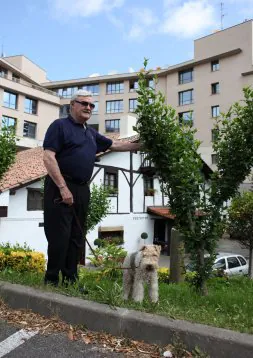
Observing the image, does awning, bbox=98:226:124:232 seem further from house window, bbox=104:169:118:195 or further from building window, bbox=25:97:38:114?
building window, bbox=25:97:38:114

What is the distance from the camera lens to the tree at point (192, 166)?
4.43 metres

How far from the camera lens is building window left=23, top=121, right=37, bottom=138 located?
45.0 m

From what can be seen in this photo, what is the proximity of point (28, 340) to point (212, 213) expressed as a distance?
2.67 metres

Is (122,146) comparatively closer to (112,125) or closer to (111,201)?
(111,201)

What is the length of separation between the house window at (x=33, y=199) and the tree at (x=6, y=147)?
735 cm

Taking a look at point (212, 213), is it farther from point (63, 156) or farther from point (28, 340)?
point (28, 340)

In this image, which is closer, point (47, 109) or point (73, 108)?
point (73, 108)

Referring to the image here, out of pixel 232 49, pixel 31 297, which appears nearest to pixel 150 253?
pixel 31 297

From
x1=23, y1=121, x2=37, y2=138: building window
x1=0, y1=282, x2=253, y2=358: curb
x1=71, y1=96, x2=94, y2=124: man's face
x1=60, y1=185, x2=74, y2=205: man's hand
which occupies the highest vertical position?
x1=23, y1=121, x2=37, y2=138: building window

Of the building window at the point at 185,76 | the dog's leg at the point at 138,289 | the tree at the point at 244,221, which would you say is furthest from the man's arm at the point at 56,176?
the building window at the point at 185,76

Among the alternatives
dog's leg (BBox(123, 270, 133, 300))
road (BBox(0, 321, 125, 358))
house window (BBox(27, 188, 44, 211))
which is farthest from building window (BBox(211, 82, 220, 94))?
road (BBox(0, 321, 125, 358))

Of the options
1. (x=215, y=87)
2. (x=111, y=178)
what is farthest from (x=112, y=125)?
(x=111, y=178)

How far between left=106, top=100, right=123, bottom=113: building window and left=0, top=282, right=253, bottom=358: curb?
5256 cm

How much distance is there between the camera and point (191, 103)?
1778 inches
